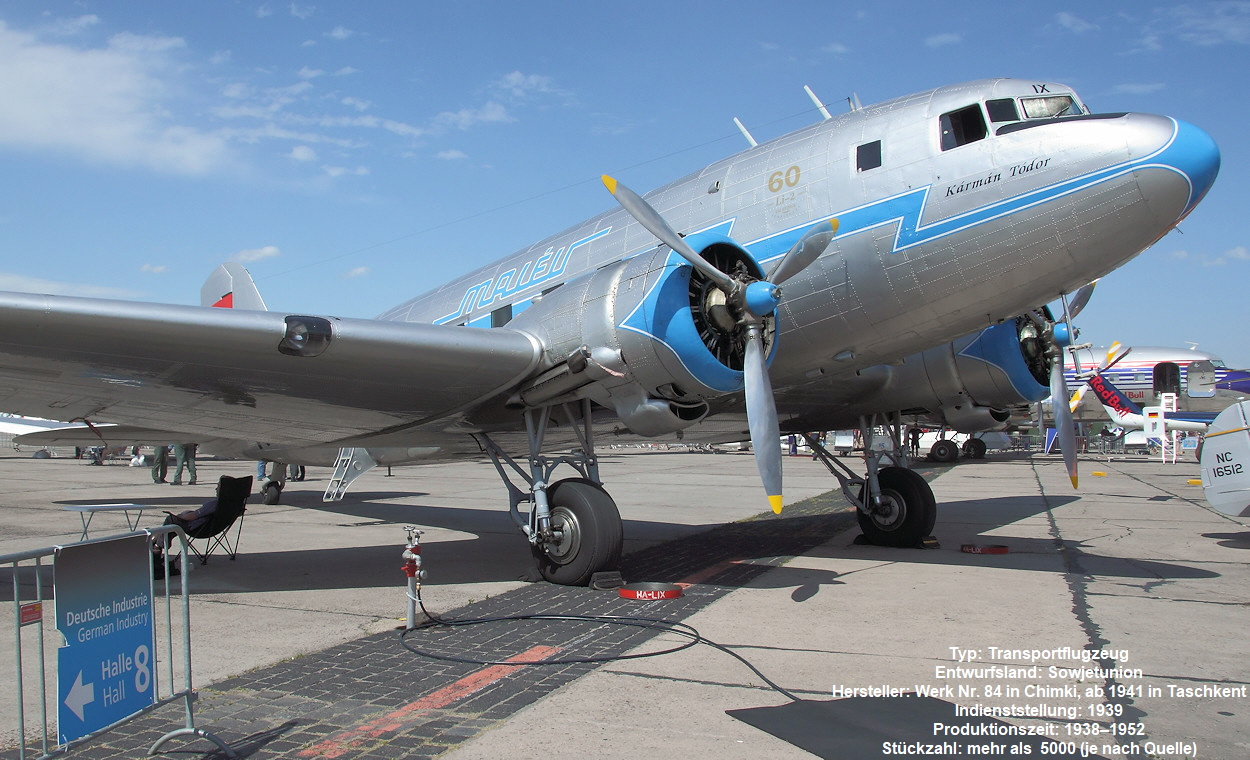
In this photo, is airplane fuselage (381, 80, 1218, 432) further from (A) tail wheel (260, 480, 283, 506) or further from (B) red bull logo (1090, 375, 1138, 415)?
(B) red bull logo (1090, 375, 1138, 415)

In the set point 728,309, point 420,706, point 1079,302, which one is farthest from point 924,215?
point 420,706

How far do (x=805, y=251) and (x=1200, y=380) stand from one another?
3459 cm

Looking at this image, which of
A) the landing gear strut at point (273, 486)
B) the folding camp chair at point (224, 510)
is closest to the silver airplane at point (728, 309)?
the folding camp chair at point (224, 510)

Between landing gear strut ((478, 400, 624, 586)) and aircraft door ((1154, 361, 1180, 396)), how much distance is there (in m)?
34.5

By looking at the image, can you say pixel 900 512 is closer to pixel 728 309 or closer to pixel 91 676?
pixel 728 309

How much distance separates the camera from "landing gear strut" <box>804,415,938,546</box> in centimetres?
984

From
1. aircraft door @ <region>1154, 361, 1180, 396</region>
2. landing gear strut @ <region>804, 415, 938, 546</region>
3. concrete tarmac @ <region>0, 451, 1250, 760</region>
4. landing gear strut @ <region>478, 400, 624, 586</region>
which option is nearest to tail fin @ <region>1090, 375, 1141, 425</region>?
aircraft door @ <region>1154, 361, 1180, 396</region>

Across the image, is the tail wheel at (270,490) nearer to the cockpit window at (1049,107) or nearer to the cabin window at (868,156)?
the cabin window at (868,156)

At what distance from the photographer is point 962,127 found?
21.2ft

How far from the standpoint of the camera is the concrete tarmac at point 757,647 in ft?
12.2

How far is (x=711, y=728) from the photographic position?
377 cm

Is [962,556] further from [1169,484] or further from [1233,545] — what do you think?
[1169,484]

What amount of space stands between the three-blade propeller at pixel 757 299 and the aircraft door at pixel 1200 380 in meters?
34.0

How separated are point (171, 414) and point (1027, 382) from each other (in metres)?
9.23
